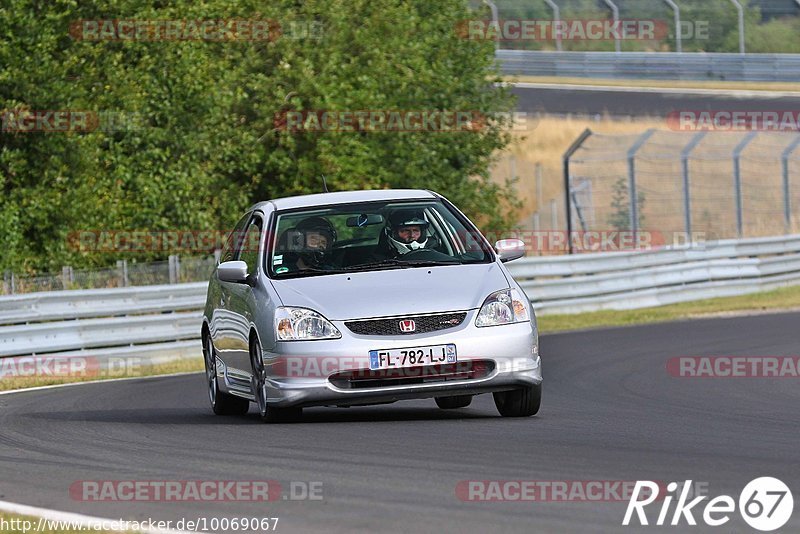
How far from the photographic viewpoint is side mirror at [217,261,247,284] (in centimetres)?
1110

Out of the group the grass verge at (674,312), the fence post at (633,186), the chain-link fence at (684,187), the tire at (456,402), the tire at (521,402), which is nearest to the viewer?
the tire at (521,402)

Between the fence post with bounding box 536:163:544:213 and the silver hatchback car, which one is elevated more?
the silver hatchback car

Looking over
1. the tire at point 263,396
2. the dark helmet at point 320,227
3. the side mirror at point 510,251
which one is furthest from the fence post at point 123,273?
the side mirror at point 510,251

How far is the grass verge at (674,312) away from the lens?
24312 mm

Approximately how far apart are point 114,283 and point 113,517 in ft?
55.7

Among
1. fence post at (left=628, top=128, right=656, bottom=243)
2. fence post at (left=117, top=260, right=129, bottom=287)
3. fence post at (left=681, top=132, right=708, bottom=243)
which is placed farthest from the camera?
fence post at (left=628, top=128, right=656, bottom=243)

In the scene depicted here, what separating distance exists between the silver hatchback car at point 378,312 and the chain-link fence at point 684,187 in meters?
17.5

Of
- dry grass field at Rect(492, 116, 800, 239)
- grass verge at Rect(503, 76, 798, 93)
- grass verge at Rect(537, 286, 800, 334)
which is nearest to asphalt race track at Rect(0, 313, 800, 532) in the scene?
grass verge at Rect(537, 286, 800, 334)

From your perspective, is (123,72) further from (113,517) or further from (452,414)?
(113,517)

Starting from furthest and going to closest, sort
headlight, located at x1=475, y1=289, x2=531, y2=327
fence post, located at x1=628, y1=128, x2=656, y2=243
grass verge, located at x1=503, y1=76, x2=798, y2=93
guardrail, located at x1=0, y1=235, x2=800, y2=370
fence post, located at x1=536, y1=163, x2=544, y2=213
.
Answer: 1. grass verge, located at x1=503, y1=76, x2=798, y2=93
2. fence post, located at x1=536, y1=163, x2=544, y2=213
3. fence post, located at x1=628, y1=128, x2=656, y2=243
4. guardrail, located at x1=0, y1=235, x2=800, y2=370
5. headlight, located at x1=475, y1=289, x2=531, y2=327

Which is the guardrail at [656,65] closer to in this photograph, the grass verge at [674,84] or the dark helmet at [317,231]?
the grass verge at [674,84]

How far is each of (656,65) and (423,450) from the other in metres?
43.9

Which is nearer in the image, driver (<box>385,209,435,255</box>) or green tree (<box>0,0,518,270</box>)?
driver (<box>385,209,435,255</box>)

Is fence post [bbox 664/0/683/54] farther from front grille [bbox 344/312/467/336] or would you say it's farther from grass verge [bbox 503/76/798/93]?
front grille [bbox 344/312/467/336]
